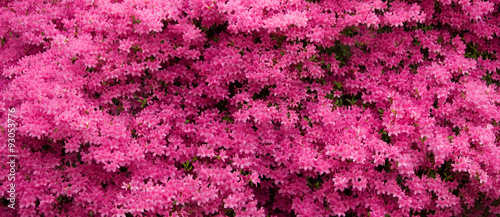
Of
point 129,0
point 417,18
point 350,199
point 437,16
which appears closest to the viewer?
point 350,199

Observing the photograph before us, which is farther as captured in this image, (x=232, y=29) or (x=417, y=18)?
(x=417, y=18)

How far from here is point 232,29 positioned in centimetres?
364

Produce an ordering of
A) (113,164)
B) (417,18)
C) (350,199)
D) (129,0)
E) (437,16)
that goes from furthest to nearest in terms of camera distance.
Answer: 1. (437,16)
2. (417,18)
3. (129,0)
4. (350,199)
5. (113,164)

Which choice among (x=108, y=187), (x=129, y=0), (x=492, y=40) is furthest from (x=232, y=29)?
(x=492, y=40)

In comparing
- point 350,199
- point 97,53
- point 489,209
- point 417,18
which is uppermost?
point 417,18

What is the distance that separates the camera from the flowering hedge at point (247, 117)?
3.34m

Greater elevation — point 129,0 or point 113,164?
point 129,0

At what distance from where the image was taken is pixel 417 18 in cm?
402

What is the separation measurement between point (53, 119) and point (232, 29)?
71.8 inches

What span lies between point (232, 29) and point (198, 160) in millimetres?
1302

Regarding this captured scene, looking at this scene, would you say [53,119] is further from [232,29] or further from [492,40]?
[492,40]

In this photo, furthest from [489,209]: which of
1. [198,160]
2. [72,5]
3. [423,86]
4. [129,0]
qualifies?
[72,5]

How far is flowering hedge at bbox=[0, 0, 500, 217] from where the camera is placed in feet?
11.0

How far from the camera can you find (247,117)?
3.56 m
